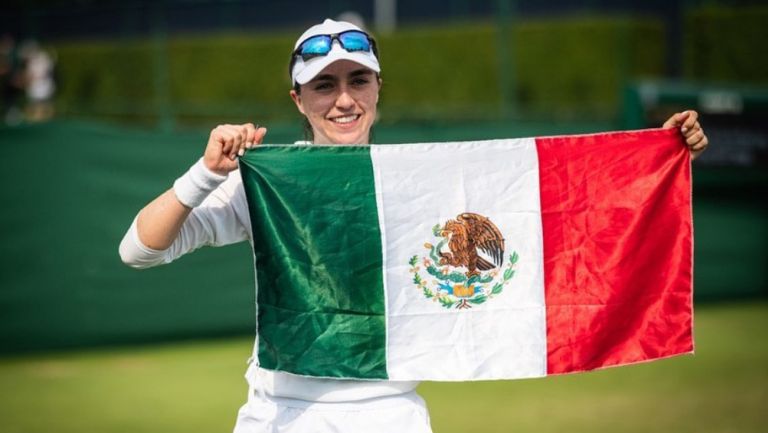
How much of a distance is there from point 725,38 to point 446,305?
12.2 metres

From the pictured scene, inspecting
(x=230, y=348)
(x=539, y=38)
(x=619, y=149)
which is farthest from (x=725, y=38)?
(x=619, y=149)

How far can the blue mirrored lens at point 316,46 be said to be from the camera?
340 centimetres

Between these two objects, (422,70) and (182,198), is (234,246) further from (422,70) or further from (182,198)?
(422,70)

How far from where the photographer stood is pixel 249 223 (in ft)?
11.6

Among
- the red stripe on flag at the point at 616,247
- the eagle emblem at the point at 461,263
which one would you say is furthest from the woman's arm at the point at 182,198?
the red stripe on flag at the point at 616,247

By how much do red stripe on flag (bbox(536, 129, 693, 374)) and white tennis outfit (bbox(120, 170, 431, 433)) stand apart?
0.55 metres

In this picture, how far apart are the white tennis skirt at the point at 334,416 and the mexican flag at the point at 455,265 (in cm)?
9

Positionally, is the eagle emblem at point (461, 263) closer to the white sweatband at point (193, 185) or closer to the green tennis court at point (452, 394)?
the white sweatband at point (193, 185)

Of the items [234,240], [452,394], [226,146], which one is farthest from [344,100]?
[452,394]

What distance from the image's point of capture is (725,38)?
578 inches

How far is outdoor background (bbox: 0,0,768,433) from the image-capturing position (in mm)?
7090

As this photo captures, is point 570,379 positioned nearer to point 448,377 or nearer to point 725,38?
point 448,377

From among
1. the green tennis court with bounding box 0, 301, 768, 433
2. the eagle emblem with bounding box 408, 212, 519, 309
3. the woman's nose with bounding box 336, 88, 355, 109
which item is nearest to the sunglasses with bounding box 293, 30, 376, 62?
the woman's nose with bounding box 336, 88, 355, 109

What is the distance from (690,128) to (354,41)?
3.83 ft
